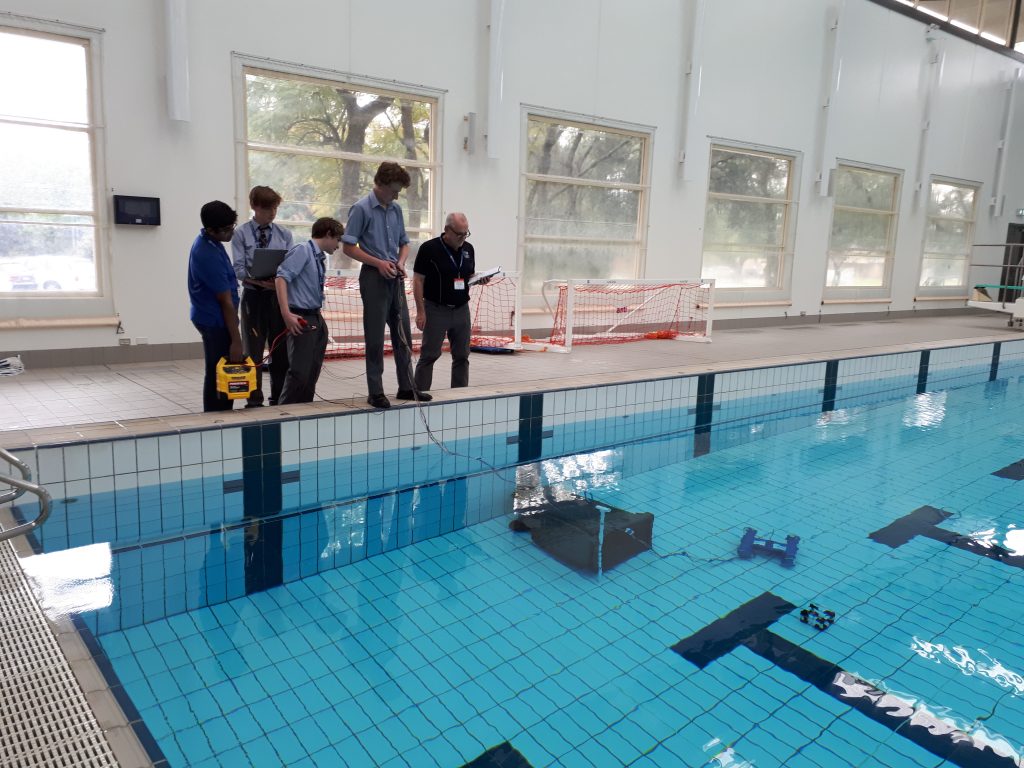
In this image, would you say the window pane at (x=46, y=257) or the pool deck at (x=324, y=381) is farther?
the window pane at (x=46, y=257)

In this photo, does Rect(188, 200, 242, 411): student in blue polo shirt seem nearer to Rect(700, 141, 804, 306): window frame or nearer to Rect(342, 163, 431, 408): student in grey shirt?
Rect(342, 163, 431, 408): student in grey shirt

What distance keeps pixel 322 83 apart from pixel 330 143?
57 centimetres

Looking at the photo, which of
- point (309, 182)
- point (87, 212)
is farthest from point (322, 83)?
point (87, 212)

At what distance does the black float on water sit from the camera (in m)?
3.11

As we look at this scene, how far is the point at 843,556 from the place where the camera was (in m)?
3.24

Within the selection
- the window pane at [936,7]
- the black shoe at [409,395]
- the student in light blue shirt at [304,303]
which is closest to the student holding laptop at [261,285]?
the student in light blue shirt at [304,303]

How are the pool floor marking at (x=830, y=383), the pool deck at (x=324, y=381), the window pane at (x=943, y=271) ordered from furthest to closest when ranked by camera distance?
the window pane at (x=943, y=271), the pool floor marking at (x=830, y=383), the pool deck at (x=324, y=381)

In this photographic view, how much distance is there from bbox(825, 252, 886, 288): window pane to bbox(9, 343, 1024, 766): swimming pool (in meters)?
8.84

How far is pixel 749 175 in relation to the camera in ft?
36.4

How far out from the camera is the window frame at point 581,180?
8.60m

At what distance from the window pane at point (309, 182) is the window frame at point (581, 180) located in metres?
1.59

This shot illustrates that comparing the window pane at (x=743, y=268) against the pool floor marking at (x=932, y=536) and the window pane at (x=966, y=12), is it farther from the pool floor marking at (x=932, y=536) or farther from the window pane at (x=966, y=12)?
the pool floor marking at (x=932, y=536)

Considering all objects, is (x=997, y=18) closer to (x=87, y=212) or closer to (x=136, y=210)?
(x=136, y=210)

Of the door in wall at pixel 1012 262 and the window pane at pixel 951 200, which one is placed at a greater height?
the window pane at pixel 951 200
